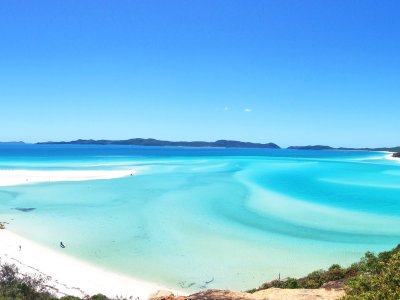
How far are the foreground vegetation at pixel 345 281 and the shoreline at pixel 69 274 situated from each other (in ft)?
2.75

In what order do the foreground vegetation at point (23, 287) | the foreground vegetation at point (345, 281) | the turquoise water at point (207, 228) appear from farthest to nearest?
the turquoise water at point (207, 228), the foreground vegetation at point (23, 287), the foreground vegetation at point (345, 281)

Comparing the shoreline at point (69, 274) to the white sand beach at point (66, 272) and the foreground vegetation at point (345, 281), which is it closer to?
the white sand beach at point (66, 272)

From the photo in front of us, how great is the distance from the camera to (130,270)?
1798 centimetres

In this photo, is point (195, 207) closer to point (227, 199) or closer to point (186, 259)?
point (227, 199)

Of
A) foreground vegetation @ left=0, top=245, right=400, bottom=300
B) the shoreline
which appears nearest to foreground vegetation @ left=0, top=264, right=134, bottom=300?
foreground vegetation @ left=0, top=245, right=400, bottom=300

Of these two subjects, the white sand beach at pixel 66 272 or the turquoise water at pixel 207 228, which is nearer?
the white sand beach at pixel 66 272

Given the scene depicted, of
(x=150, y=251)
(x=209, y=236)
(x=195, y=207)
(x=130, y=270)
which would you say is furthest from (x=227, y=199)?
(x=130, y=270)

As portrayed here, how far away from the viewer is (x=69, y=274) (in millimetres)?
17109

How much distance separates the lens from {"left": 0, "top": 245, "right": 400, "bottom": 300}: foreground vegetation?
6719 mm

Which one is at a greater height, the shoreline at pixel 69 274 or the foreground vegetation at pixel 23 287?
the foreground vegetation at pixel 23 287

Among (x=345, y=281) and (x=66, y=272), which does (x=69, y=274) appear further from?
(x=345, y=281)

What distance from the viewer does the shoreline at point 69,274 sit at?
15.2m

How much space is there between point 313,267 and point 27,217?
2148cm

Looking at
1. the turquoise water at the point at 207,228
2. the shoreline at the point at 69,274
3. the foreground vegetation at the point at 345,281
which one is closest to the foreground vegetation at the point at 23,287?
the foreground vegetation at the point at 345,281
